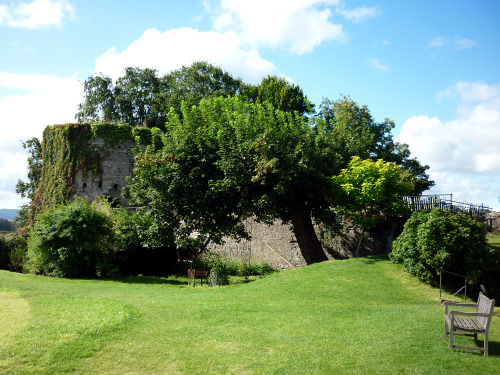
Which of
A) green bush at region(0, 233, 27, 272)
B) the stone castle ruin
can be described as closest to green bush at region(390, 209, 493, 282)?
green bush at region(0, 233, 27, 272)

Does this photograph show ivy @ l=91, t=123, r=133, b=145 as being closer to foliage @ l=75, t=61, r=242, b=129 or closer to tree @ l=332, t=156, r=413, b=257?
foliage @ l=75, t=61, r=242, b=129

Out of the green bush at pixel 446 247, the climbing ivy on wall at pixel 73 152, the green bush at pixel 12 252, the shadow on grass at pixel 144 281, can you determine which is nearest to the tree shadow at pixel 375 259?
the green bush at pixel 446 247

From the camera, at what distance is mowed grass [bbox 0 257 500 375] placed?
6.82 m

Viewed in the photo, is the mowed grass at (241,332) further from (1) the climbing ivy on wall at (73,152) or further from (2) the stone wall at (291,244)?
(1) the climbing ivy on wall at (73,152)

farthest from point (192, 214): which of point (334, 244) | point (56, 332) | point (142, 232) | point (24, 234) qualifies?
point (24, 234)

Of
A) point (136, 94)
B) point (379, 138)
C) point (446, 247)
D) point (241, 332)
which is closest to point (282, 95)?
point (379, 138)

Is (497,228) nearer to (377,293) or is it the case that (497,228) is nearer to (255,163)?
(377,293)

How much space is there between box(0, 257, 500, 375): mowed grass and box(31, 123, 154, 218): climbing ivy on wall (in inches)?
752

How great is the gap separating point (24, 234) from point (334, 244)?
70.4ft

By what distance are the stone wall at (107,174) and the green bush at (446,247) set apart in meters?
23.7

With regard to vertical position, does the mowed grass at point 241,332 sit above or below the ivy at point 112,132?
below

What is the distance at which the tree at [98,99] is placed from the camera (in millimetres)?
46312

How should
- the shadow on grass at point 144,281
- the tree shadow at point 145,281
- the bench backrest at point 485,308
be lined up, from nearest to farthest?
the bench backrest at point 485,308, the tree shadow at point 145,281, the shadow on grass at point 144,281

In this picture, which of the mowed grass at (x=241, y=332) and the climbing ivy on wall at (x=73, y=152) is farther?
the climbing ivy on wall at (x=73, y=152)
